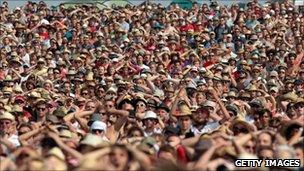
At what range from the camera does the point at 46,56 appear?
18.4 m

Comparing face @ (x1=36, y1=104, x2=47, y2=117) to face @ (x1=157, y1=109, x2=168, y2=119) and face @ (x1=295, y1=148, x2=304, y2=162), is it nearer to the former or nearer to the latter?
face @ (x1=157, y1=109, x2=168, y2=119)

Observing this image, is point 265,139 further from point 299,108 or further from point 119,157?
point 299,108

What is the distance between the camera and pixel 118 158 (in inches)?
307

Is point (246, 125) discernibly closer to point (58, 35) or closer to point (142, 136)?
point (142, 136)

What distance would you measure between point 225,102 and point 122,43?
22.5 feet

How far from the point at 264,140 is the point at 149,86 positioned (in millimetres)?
6316

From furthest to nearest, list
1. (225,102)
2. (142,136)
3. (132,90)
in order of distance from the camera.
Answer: (132,90) → (225,102) → (142,136)

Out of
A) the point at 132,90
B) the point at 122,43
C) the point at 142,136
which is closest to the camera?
the point at 142,136

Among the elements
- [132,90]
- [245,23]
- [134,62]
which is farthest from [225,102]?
[245,23]

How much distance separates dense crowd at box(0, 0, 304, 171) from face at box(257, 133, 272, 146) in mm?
13

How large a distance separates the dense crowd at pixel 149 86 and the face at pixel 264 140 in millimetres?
13

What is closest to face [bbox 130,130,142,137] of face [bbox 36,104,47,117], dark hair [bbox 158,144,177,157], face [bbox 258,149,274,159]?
dark hair [bbox 158,144,177,157]

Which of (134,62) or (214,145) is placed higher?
(214,145)

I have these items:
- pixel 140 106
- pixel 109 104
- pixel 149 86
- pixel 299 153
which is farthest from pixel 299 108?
pixel 149 86
